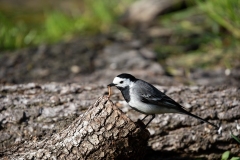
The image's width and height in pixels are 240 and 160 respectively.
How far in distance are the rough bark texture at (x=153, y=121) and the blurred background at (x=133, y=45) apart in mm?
1278

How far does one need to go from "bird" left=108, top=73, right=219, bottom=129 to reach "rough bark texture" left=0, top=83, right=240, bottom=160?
17cm

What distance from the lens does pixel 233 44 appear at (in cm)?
646

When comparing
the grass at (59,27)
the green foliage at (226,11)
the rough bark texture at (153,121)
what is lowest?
the rough bark texture at (153,121)

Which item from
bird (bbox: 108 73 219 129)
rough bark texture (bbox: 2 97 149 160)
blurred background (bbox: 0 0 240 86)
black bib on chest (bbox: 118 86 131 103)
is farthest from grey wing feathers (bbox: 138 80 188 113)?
blurred background (bbox: 0 0 240 86)

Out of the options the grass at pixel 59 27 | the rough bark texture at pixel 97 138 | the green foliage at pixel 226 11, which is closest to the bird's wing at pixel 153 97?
the rough bark texture at pixel 97 138

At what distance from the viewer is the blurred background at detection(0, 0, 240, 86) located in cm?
607

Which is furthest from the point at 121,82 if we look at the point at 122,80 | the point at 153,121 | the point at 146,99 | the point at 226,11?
the point at 226,11

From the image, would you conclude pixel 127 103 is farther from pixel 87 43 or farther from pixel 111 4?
pixel 111 4

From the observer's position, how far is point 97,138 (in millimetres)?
3314

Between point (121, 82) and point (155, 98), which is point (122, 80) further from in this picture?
point (155, 98)

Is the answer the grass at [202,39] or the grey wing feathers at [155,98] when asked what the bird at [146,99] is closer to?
the grey wing feathers at [155,98]

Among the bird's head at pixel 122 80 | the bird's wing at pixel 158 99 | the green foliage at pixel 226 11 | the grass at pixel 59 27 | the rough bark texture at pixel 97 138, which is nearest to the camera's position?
the rough bark texture at pixel 97 138

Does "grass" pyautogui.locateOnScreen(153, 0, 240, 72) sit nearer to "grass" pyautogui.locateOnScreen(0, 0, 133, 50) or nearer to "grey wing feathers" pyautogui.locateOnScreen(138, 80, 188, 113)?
"grass" pyautogui.locateOnScreen(0, 0, 133, 50)

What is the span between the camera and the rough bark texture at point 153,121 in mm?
3938
